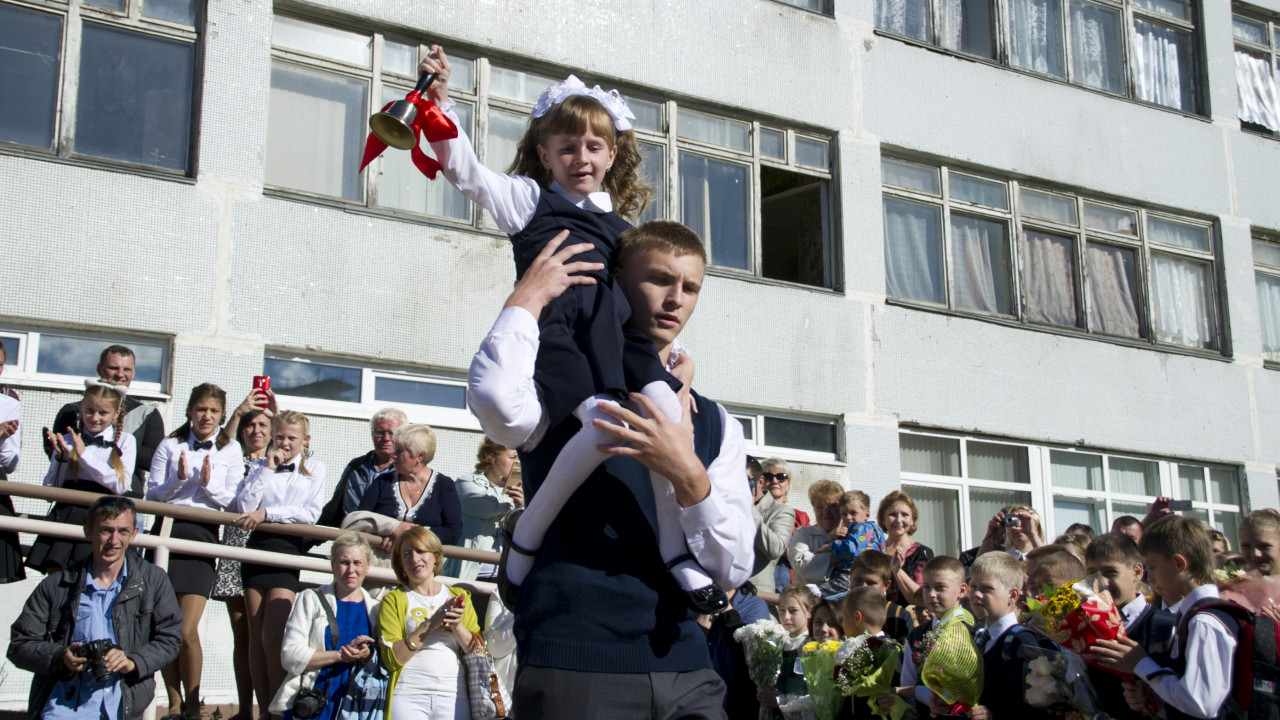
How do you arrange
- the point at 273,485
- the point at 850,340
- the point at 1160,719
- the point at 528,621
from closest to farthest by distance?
the point at 528,621 < the point at 1160,719 < the point at 273,485 < the point at 850,340

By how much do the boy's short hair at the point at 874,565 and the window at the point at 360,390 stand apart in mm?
4134

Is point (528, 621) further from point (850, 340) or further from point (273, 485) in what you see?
point (850, 340)

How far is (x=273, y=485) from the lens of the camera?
23.9ft

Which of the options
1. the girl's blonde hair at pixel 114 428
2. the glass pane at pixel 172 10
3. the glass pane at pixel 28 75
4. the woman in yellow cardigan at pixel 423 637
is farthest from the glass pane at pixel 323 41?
the woman in yellow cardigan at pixel 423 637

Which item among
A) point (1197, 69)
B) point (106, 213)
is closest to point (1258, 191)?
point (1197, 69)

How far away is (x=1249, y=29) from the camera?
17.4m

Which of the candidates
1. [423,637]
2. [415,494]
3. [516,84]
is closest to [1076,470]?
[516,84]

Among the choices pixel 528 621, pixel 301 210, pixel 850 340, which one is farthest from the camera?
pixel 850 340

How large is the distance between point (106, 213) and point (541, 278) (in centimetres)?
758

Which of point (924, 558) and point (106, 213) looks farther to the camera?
point (106, 213)

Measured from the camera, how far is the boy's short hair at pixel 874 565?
7.48 meters

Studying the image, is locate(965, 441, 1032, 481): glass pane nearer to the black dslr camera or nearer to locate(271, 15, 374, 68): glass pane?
locate(271, 15, 374, 68): glass pane

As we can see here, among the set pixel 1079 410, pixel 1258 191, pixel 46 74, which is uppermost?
pixel 1258 191

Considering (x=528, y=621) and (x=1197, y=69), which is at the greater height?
(x=1197, y=69)
